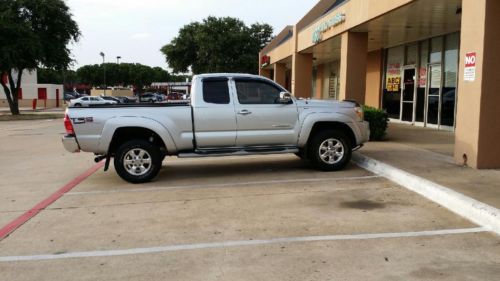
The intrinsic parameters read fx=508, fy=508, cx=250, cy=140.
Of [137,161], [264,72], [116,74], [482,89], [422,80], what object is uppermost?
[116,74]

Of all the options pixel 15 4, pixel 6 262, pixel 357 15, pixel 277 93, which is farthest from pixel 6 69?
pixel 6 262

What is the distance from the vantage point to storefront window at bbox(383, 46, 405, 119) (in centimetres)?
2000

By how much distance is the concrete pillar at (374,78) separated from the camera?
21766mm

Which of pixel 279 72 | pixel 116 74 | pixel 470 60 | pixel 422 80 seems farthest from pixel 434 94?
pixel 116 74

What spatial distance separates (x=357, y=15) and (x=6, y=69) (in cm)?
2620

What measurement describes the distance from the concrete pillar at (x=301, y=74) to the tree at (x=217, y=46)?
807 inches

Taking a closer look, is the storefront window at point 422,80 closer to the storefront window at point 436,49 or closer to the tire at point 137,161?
the storefront window at point 436,49

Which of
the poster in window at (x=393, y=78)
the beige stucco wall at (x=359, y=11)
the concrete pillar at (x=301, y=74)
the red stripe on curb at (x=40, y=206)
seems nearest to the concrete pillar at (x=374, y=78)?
the poster in window at (x=393, y=78)

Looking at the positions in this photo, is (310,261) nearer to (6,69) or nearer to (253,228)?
(253,228)

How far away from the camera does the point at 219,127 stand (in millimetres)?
9031

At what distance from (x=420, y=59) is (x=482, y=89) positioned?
10.1 metres

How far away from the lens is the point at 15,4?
33.1 m

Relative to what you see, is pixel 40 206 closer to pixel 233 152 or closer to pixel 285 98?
pixel 233 152

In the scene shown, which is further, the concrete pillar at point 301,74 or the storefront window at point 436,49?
the concrete pillar at point 301,74
